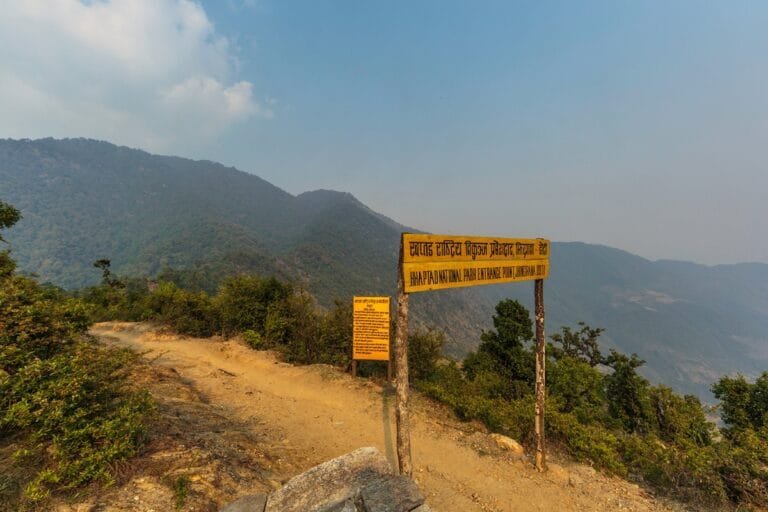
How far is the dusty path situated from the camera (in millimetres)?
5590

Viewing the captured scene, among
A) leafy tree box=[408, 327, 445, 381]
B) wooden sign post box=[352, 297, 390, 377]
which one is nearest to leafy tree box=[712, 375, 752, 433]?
leafy tree box=[408, 327, 445, 381]

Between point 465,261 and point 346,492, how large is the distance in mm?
2984

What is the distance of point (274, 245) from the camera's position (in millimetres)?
183750

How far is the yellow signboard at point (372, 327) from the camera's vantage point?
9.49 m

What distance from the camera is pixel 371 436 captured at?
23.4ft

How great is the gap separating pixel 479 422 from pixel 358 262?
145628 millimetres

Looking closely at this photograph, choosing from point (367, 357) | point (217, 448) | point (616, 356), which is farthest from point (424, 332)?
point (616, 356)

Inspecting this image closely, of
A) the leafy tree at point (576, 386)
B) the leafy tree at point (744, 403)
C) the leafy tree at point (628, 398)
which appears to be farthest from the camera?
the leafy tree at point (628, 398)

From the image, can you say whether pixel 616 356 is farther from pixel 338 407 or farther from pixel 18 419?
pixel 18 419

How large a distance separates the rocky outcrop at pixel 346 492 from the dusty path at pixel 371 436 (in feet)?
5.95

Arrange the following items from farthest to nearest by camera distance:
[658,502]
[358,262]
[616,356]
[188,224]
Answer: [188,224]
[358,262]
[616,356]
[658,502]

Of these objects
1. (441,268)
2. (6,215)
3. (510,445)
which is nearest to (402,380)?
(441,268)

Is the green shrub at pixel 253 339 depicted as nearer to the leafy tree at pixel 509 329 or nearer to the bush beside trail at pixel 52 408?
the bush beside trail at pixel 52 408

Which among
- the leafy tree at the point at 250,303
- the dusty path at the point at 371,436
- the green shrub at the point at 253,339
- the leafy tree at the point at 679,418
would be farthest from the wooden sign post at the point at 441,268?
the leafy tree at the point at 250,303
